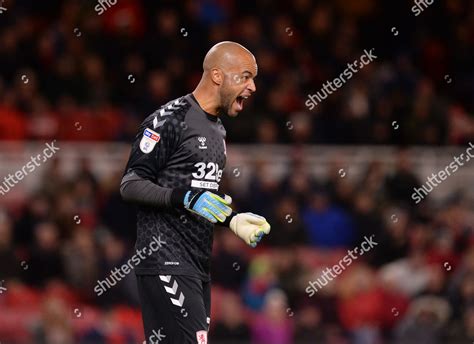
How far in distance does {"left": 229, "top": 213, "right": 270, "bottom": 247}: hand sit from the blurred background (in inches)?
245

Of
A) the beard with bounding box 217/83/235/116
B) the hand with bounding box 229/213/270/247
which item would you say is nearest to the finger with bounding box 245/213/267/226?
the hand with bounding box 229/213/270/247

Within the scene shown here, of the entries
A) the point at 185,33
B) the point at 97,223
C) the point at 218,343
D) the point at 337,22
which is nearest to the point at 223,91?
the point at 218,343

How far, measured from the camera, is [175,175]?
19.9 feet

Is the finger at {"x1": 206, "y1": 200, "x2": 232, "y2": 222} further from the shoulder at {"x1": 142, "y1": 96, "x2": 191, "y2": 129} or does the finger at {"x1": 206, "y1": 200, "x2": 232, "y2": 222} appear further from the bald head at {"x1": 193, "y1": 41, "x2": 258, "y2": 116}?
the bald head at {"x1": 193, "y1": 41, "x2": 258, "y2": 116}

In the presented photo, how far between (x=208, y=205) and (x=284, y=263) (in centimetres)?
715

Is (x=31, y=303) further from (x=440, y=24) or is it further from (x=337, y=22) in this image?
(x=440, y=24)

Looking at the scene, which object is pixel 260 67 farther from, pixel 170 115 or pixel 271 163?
pixel 170 115

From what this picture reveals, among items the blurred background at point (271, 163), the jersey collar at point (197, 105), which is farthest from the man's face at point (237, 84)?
the blurred background at point (271, 163)

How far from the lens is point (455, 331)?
12.1 metres

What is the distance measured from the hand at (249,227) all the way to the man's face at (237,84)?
2.76 feet

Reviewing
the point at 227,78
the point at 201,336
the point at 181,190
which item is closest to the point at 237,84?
the point at 227,78

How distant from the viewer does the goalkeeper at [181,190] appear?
5.93 meters

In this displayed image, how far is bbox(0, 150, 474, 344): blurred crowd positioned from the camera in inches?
471

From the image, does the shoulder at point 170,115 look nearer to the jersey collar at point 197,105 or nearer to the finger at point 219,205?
the jersey collar at point 197,105
